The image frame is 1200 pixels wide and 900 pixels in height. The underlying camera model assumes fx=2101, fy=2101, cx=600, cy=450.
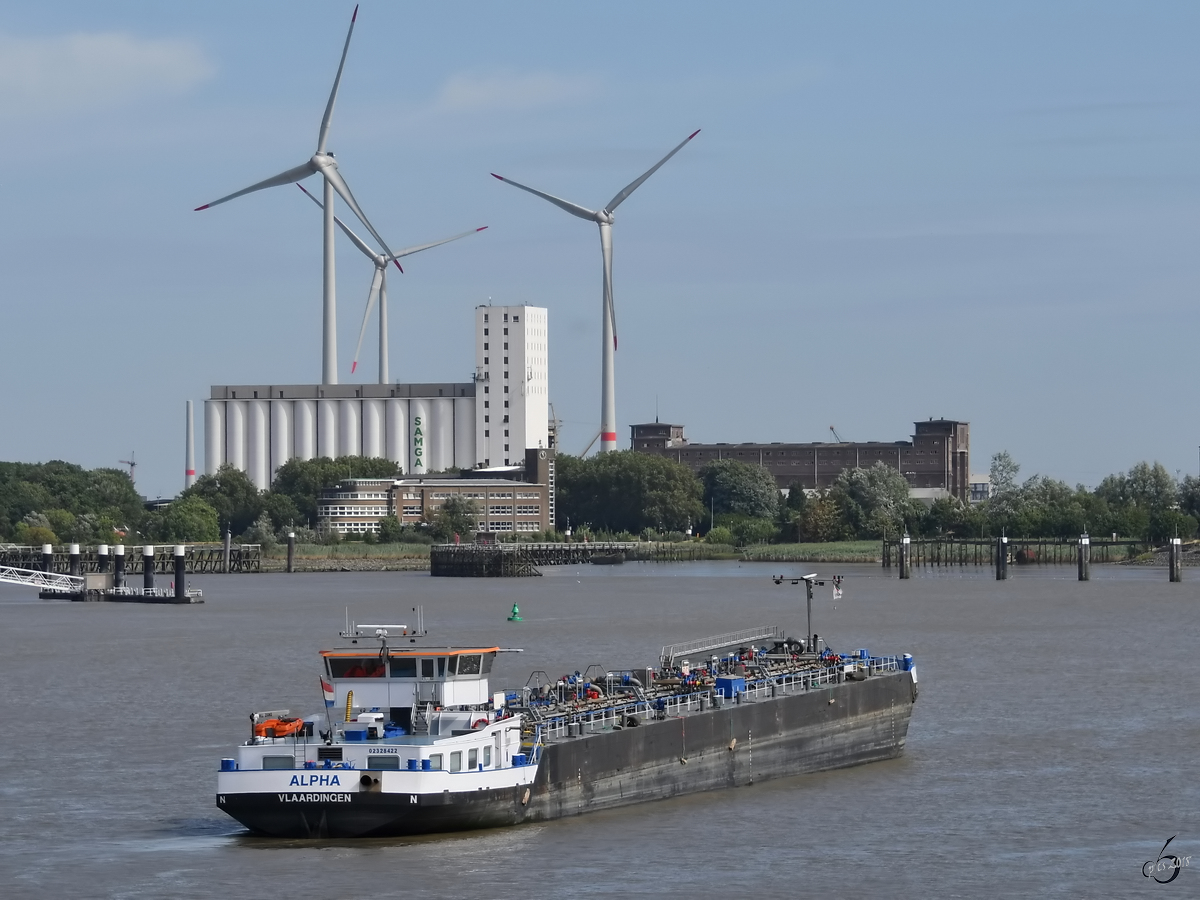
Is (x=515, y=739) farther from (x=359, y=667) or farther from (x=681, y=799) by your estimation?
(x=681, y=799)

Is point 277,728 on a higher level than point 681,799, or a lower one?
higher

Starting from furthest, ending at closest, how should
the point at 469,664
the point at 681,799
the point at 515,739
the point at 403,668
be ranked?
the point at 681,799
the point at 469,664
the point at 403,668
the point at 515,739

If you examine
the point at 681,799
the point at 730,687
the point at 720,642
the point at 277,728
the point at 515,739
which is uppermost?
the point at 720,642

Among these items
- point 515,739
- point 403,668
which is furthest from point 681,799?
point 403,668

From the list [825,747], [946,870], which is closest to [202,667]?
[825,747]

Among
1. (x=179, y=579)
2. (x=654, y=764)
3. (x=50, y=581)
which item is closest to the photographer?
(x=654, y=764)

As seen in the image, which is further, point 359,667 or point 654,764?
point 654,764

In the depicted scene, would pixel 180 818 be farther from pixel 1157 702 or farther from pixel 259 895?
pixel 1157 702

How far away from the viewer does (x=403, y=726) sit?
42.0m

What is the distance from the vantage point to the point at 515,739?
3988 cm

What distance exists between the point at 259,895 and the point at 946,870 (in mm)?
12248

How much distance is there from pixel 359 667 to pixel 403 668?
89cm

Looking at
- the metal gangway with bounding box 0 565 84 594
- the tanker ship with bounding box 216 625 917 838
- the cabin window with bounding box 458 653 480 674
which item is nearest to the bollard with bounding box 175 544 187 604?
the metal gangway with bounding box 0 565 84 594

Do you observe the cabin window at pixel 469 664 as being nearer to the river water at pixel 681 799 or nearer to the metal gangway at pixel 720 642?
the river water at pixel 681 799
